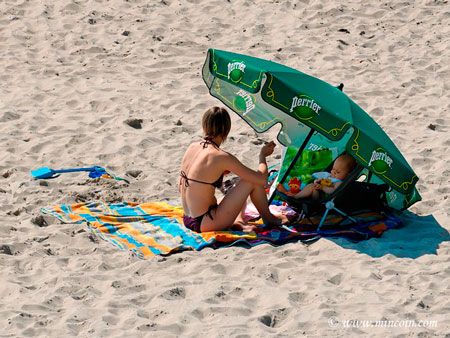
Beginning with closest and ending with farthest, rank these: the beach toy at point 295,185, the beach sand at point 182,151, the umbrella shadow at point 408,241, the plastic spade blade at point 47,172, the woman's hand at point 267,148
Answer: the beach sand at point 182,151, the umbrella shadow at point 408,241, the woman's hand at point 267,148, the beach toy at point 295,185, the plastic spade blade at point 47,172

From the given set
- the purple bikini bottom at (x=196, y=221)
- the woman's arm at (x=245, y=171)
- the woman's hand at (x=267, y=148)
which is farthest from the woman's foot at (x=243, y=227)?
the woman's hand at (x=267, y=148)

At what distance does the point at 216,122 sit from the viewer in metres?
7.00

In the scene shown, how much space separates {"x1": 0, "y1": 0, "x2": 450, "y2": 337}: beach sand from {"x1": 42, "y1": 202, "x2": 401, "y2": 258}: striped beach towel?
0.13 meters

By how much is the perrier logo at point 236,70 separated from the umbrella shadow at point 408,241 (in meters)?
1.56

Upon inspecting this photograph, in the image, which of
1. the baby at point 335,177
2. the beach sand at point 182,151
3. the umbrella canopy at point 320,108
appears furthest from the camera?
the baby at point 335,177

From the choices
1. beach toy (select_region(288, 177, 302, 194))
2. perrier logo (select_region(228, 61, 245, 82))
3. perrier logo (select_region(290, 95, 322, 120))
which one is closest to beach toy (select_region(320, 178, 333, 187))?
beach toy (select_region(288, 177, 302, 194))

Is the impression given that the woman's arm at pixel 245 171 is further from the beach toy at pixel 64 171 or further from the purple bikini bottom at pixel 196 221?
the beach toy at pixel 64 171

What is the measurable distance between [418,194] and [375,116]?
2747mm

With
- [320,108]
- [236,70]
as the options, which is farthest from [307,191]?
[236,70]

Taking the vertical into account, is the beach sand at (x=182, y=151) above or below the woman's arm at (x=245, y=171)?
below

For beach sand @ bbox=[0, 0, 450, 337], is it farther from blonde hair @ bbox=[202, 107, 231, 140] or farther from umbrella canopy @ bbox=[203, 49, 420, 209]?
blonde hair @ bbox=[202, 107, 231, 140]

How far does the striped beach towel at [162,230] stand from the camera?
7.03 m

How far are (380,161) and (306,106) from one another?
74 centimetres

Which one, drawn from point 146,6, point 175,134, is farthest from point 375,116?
point 146,6
